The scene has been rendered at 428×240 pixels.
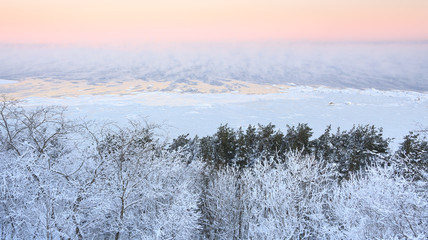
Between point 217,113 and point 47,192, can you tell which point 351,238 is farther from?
point 217,113

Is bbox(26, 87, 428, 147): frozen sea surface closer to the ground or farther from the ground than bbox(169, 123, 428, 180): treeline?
closer to the ground

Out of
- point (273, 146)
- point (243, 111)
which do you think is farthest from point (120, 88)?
point (273, 146)

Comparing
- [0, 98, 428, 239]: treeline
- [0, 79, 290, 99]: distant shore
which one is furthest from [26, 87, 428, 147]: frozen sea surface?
[0, 98, 428, 239]: treeline

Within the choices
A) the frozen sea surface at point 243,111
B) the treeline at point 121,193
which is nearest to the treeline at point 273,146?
the treeline at point 121,193

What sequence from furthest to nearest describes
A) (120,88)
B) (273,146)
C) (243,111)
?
1. (120,88)
2. (243,111)
3. (273,146)

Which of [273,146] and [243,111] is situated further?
[243,111]

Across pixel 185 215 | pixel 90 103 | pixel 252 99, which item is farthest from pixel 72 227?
pixel 252 99

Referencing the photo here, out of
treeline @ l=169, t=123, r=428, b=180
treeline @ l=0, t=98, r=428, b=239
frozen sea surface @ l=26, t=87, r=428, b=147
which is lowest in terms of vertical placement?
frozen sea surface @ l=26, t=87, r=428, b=147

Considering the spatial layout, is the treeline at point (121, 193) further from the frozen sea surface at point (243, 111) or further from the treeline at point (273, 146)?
the frozen sea surface at point (243, 111)

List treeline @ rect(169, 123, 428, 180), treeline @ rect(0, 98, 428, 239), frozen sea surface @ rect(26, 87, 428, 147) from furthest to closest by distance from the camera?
frozen sea surface @ rect(26, 87, 428, 147) < treeline @ rect(169, 123, 428, 180) < treeline @ rect(0, 98, 428, 239)

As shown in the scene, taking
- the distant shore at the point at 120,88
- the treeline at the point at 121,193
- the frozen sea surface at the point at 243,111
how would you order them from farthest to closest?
the distant shore at the point at 120,88 → the frozen sea surface at the point at 243,111 → the treeline at the point at 121,193

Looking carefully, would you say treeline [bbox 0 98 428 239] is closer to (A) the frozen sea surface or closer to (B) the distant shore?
(A) the frozen sea surface

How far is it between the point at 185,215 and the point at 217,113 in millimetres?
63769

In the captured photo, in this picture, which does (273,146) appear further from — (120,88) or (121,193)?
(120,88)
